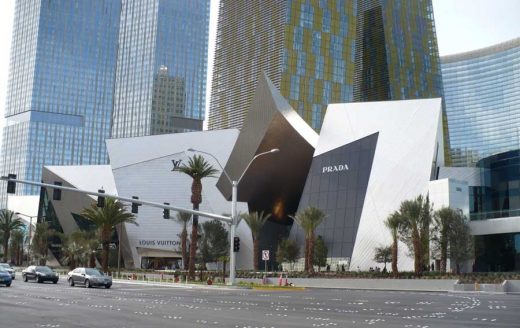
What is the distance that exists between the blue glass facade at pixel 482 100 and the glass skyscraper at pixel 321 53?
17.2 m

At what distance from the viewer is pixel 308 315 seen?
2019 cm

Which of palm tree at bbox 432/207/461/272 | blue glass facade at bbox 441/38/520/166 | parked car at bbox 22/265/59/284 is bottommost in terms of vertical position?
parked car at bbox 22/265/59/284

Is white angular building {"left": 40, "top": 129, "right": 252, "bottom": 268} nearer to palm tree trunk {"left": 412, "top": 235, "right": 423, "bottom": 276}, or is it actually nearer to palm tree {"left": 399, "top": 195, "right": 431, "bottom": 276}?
palm tree {"left": 399, "top": 195, "right": 431, "bottom": 276}

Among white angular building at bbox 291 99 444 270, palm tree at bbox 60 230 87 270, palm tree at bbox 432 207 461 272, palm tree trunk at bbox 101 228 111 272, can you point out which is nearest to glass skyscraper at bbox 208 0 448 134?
white angular building at bbox 291 99 444 270

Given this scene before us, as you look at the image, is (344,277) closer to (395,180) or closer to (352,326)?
(395,180)

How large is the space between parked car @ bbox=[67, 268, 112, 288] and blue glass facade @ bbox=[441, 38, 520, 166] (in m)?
136

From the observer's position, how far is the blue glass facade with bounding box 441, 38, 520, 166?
516 ft

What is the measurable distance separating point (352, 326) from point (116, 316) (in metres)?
6.95

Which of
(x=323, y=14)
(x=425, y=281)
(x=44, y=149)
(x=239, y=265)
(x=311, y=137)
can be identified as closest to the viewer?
(x=425, y=281)

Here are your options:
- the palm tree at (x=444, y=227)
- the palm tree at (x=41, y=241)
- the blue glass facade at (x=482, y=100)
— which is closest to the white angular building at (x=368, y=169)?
the palm tree at (x=444, y=227)

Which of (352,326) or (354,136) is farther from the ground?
(354,136)

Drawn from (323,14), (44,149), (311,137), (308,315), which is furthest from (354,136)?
(44,149)

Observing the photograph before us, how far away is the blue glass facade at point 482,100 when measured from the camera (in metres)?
157

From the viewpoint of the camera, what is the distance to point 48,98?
620 feet
